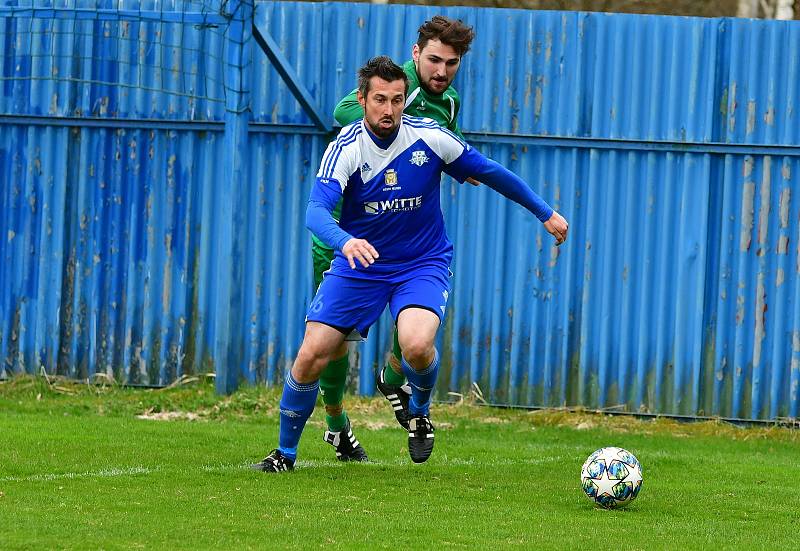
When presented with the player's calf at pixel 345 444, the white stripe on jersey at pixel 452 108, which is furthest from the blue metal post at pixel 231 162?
the white stripe on jersey at pixel 452 108

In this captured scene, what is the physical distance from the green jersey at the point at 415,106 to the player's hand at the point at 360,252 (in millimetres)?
1471

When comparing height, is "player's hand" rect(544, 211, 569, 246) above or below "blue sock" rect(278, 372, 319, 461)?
above

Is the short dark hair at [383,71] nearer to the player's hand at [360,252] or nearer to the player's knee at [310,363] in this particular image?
the player's hand at [360,252]

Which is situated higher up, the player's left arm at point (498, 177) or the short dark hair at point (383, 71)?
the short dark hair at point (383, 71)

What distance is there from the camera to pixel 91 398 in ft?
38.1

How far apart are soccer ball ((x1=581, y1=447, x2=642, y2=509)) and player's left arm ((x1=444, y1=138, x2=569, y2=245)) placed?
1444mm

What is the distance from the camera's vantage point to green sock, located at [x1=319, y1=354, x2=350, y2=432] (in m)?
8.35

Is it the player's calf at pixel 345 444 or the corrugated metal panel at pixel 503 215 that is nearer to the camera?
the player's calf at pixel 345 444

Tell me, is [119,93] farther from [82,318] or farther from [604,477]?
[604,477]

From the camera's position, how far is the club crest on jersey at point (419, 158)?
303 inches

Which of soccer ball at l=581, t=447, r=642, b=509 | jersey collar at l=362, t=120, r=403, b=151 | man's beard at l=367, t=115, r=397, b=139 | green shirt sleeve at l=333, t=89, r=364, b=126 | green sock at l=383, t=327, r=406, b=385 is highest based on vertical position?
green shirt sleeve at l=333, t=89, r=364, b=126

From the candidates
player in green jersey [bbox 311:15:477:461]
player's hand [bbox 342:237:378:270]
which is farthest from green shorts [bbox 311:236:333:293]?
player's hand [bbox 342:237:378:270]

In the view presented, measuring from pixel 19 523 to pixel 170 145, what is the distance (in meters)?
6.47

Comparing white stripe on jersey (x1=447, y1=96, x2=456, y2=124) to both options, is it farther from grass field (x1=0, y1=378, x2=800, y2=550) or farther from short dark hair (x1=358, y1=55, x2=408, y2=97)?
grass field (x1=0, y1=378, x2=800, y2=550)
